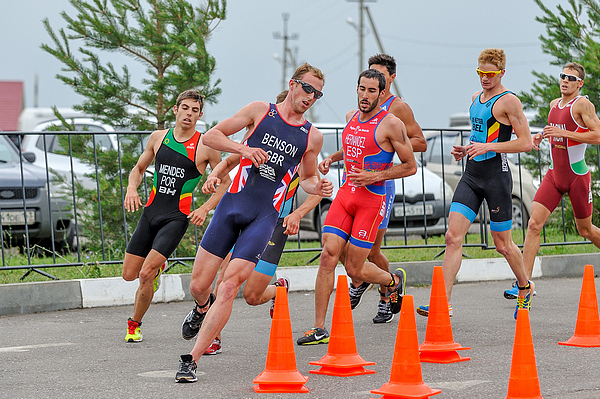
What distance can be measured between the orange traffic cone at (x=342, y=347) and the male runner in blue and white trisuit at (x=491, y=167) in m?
1.81

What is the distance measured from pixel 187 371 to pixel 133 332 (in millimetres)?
1868

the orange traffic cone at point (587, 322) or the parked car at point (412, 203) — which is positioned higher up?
the parked car at point (412, 203)

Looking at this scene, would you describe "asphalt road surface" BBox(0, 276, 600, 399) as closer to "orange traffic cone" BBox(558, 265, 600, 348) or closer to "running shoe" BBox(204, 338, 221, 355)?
"running shoe" BBox(204, 338, 221, 355)

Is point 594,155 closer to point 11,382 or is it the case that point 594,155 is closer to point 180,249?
point 180,249

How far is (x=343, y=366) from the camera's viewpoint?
5793mm

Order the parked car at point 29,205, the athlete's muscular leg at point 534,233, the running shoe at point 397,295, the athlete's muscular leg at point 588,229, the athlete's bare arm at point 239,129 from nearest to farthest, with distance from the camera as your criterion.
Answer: the athlete's bare arm at point 239,129 < the running shoe at point 397,295 < the athlete's muscular leg at point 534,233 < the athlete's muscular leg at point 588,229 < the parked car at point 29,205

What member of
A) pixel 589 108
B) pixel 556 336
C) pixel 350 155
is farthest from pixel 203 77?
pixel 556 336

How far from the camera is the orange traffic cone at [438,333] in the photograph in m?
6.17

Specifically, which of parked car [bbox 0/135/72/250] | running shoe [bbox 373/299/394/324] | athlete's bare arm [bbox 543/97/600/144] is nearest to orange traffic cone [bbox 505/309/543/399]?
running shoe [bbox 373/299/394/324]

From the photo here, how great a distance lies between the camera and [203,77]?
1071cm

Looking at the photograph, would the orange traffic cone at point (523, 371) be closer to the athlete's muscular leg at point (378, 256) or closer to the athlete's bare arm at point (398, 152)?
the athlete's bare arm at point (398, 152)

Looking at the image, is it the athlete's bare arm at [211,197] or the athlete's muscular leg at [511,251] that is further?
the athlete's muscular leg at [511,251]

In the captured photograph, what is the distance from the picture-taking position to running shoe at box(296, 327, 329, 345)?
6.94 meters

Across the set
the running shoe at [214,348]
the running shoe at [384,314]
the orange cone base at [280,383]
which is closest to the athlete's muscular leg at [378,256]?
the running shoe at [384,314]
